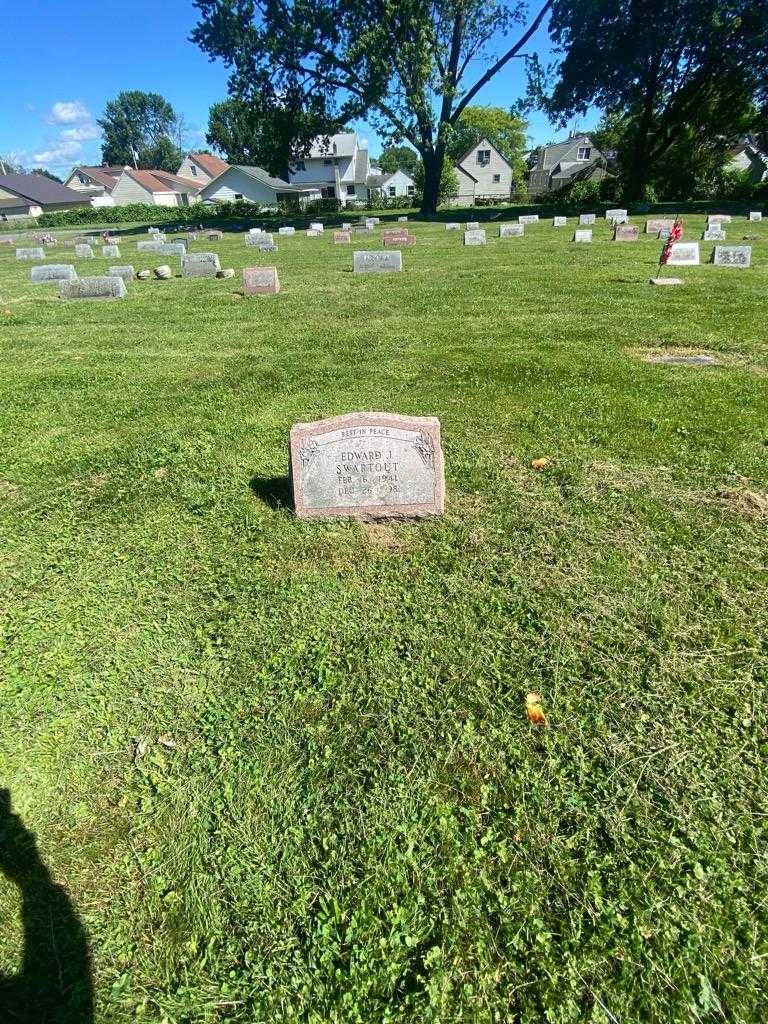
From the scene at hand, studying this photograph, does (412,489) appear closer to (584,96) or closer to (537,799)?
(537,799)

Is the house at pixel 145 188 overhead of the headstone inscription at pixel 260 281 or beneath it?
overhead

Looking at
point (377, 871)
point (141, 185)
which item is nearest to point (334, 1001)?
point (377, 871)

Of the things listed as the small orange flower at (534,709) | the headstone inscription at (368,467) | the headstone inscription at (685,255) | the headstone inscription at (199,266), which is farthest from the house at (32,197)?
the small orange flower at (534,709)

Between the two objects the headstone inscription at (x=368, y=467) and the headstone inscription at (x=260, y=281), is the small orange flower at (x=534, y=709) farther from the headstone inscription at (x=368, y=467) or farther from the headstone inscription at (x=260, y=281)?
the headstone inscription at (x=260, y=281)

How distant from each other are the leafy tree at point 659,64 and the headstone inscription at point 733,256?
2846 cm

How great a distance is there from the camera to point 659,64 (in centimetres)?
3631

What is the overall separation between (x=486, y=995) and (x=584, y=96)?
4874 cm

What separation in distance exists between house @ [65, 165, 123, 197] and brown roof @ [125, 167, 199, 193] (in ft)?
19.8

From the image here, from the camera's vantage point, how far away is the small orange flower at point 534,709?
2643 millimetres

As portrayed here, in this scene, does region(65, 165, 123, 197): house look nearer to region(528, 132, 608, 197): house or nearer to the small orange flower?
region(528, 132, 608, 197): house

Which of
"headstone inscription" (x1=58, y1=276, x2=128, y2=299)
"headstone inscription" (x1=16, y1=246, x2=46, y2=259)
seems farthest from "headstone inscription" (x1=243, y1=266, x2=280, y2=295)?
"headstone inscription" (x1=16, y1=246, x2=46, y2=259)

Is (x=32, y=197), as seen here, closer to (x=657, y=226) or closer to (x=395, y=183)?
(x=395, y=183)

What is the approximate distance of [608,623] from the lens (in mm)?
3193

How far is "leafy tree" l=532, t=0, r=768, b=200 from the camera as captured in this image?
32750mm
